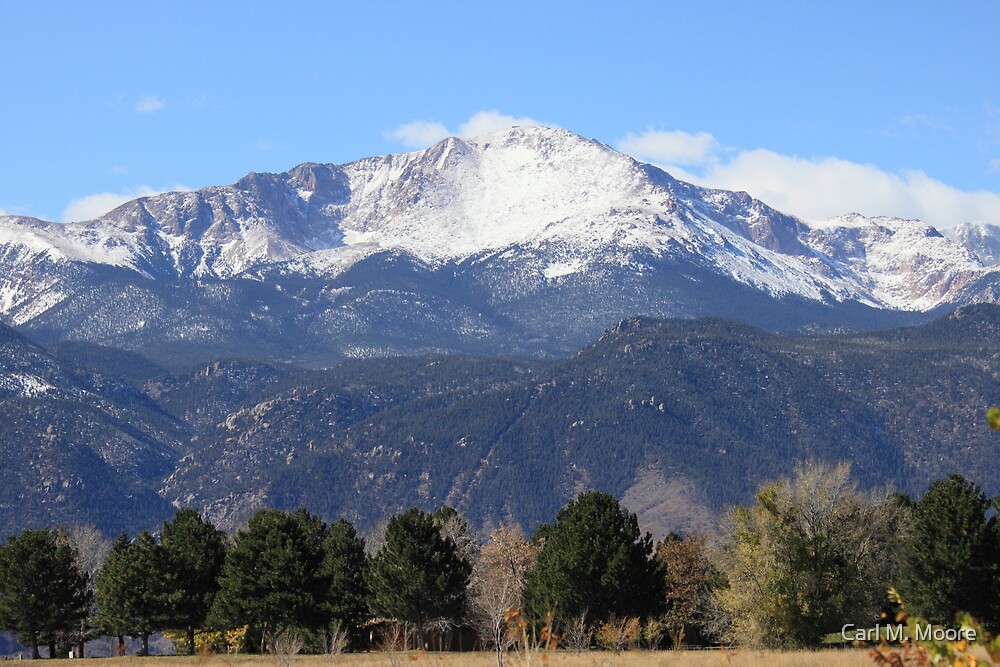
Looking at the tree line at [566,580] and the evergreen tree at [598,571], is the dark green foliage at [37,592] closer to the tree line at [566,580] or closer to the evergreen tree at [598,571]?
the tree line at [566,580]

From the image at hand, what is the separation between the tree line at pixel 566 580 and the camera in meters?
103

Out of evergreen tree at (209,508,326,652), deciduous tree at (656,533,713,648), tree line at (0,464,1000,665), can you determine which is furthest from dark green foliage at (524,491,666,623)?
evergreen tree at (209,508,326,652)

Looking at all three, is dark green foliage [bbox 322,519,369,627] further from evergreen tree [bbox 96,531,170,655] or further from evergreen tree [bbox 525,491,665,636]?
evergreen tree [bbox 525,491,665,636]

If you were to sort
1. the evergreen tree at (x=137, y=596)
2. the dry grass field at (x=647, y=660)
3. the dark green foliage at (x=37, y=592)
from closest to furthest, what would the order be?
1. the dry grass field at (x=647, y=660)
2. the evergreen tree at (x=137, y=596)
3. the dark green foliage at (x=37, y=592)

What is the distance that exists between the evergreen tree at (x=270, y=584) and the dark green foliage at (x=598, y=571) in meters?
16.4

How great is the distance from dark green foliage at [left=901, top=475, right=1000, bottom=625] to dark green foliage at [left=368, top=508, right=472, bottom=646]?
109ft

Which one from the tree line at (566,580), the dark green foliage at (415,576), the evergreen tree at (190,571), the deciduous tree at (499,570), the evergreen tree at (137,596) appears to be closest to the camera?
the tree line at (566,580)

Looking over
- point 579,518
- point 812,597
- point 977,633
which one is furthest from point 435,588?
point 977,633

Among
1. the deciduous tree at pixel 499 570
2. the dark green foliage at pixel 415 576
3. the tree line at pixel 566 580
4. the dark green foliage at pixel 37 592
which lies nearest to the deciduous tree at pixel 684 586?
the tree line at pixel 566 580

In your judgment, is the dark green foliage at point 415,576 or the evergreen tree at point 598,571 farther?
the dark green foliage at point 415,576

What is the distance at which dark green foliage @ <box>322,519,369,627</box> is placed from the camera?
389 ft

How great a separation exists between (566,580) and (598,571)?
2753 mm

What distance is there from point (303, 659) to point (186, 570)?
91.7 ft

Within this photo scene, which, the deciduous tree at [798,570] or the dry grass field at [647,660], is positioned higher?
the deciduous tree at [798,570]
